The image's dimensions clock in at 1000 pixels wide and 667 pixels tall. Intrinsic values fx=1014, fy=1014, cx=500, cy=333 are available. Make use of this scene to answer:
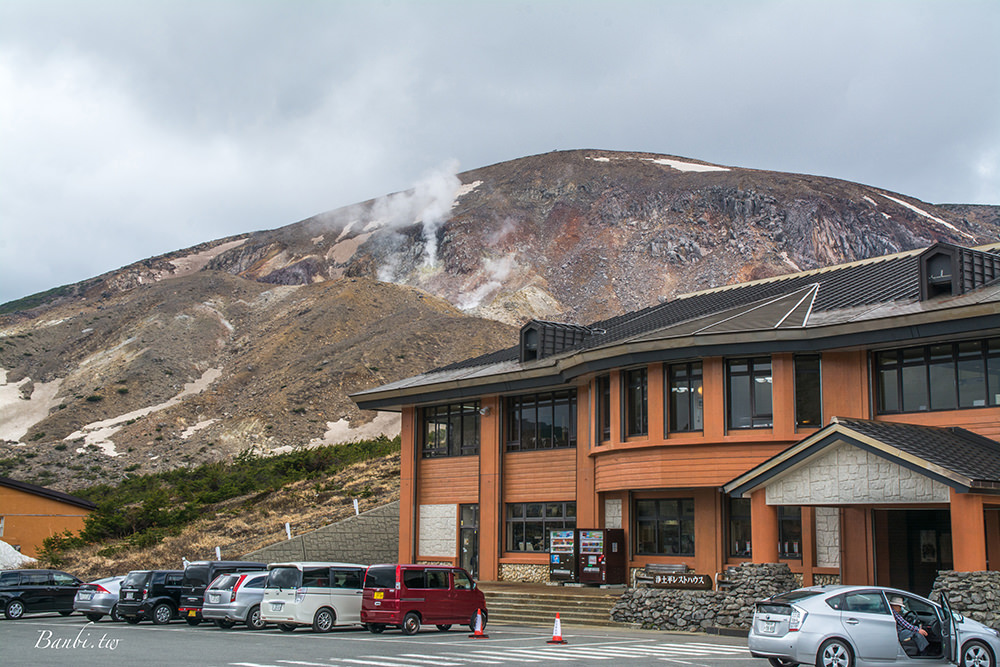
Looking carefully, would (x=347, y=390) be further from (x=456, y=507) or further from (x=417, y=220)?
(x=417, y=220)

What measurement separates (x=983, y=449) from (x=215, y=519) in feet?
107

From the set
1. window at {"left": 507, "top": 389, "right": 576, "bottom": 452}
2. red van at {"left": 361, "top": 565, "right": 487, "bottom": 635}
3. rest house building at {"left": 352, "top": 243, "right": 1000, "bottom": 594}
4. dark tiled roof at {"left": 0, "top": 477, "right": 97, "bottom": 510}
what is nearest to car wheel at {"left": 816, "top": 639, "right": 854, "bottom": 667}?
rest house building at {"left": 352, "top": 243, "right": 1000, "bottom": 594}

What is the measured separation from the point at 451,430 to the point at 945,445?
17.1 meters

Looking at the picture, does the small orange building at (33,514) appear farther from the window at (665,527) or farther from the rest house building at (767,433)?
the window at (665,527)

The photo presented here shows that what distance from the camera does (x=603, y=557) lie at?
26.7 meters

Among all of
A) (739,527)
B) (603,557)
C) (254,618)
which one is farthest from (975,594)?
(254,618)

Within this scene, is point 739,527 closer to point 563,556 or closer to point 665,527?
point 665,527

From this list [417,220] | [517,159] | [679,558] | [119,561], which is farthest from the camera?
[517,159]

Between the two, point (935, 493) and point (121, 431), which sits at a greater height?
point (121, 431)

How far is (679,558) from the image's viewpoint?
26.1 metres

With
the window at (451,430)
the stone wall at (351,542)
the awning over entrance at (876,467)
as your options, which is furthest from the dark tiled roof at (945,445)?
the stone wall at (351,542)

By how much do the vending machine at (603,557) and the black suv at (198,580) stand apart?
8355mm

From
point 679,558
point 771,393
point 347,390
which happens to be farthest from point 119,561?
point 347,390

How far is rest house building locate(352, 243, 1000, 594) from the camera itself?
65.4 feet
